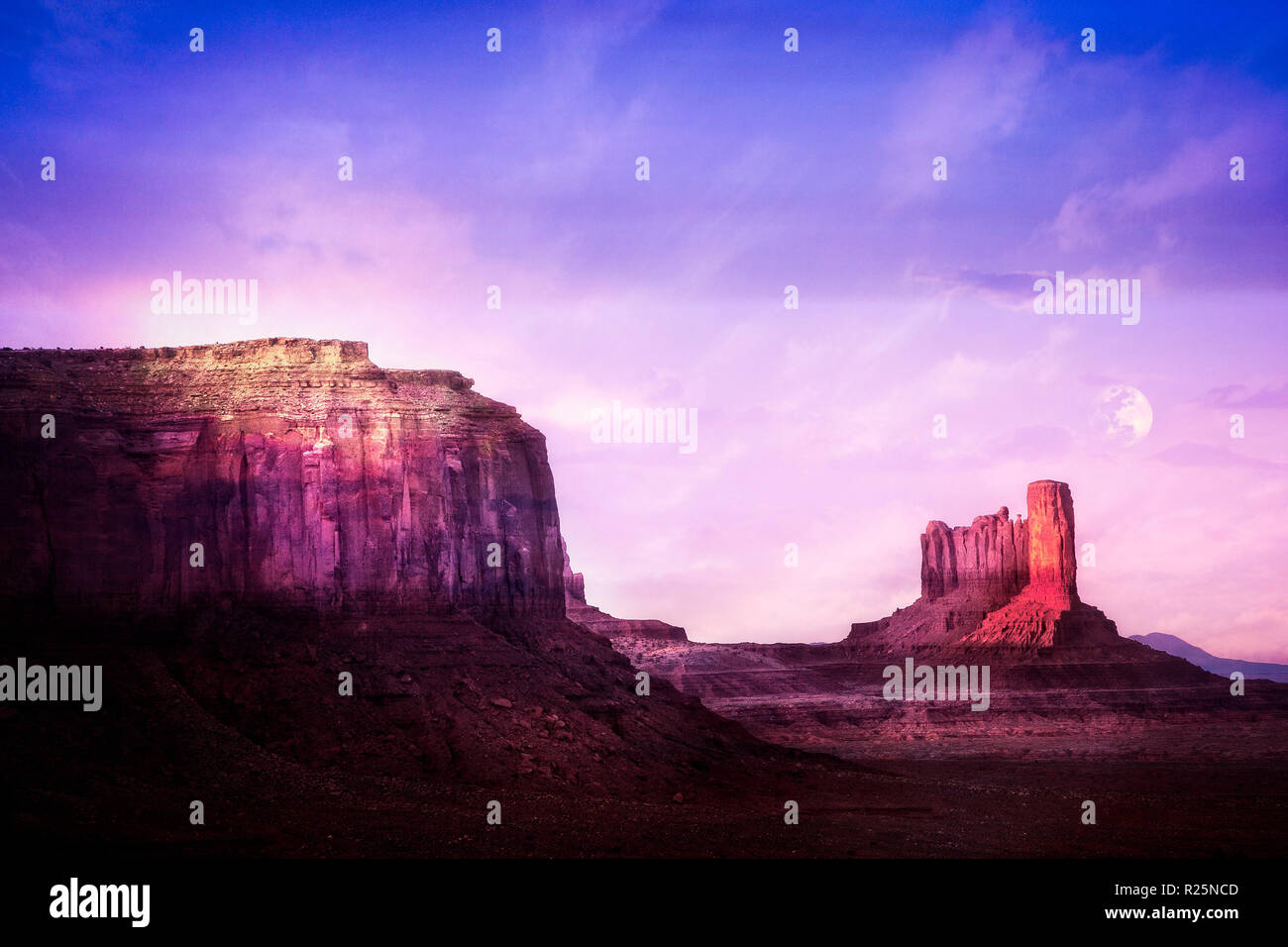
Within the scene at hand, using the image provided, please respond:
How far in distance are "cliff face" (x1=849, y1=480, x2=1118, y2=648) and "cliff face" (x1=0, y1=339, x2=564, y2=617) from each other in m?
72.3

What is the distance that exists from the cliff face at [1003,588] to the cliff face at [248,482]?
2846 inches

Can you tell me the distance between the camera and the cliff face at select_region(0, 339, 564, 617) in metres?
49.8

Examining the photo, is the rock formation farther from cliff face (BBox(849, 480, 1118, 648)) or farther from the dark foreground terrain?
the dark foreground terrain

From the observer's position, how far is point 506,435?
59.6 meters

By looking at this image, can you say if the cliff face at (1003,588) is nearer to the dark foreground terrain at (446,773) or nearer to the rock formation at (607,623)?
the rock formation at (607,623)

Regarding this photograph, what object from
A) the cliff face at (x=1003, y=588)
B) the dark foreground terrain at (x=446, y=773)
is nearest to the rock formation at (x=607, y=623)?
the cliff face at (x=1003, y=588)

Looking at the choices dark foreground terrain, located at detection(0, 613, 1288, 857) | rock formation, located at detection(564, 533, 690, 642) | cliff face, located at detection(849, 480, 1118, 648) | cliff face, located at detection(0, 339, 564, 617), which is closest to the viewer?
dark foreground terrain, located at detection(0, 613, 1288, 857)

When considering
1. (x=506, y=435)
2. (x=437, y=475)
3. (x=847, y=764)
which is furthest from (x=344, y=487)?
(x=847, y=764)

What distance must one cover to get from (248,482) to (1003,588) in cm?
9615

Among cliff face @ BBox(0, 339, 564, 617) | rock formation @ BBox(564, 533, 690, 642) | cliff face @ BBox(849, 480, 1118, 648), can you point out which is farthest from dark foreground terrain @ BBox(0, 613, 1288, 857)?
rock formation @ BBox(564, 533, 690, 642)

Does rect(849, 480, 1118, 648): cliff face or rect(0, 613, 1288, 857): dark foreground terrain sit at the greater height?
rect(849, 480, 1118, 648): cliff face

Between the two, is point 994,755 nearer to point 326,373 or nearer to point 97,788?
point 326,373

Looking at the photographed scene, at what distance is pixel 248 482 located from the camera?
5256 centimetres

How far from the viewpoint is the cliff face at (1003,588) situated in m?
120
